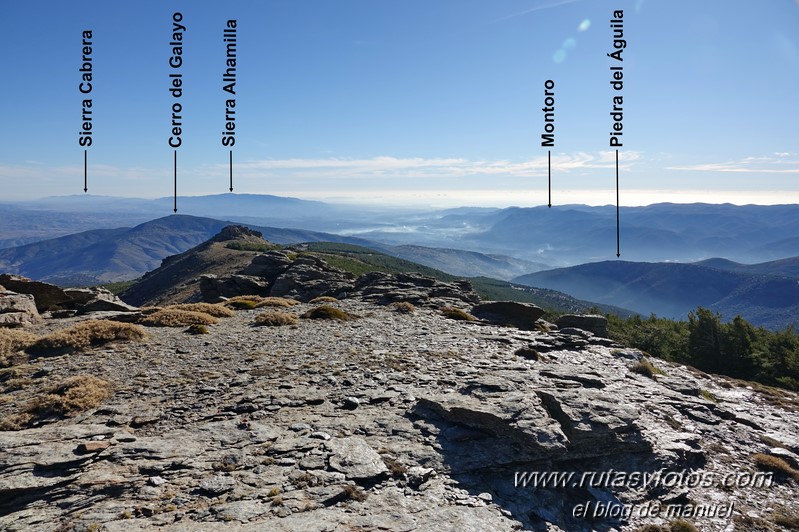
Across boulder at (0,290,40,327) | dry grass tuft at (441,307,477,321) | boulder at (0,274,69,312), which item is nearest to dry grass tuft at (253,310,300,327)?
dry grass tuft at (441,307,477,321)

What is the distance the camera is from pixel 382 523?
1030cm

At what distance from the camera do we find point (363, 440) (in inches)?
534

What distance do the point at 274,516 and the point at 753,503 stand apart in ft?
54.6

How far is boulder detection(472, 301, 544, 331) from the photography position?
36.5 m

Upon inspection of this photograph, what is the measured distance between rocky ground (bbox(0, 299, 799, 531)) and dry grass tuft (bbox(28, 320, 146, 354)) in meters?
1.18

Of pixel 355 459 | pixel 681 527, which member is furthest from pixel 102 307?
pixel 681 527

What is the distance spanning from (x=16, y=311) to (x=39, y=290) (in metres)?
10.5

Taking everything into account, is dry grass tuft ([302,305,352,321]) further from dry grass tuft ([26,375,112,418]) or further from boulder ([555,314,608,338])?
boulder ([555,314,608,338])

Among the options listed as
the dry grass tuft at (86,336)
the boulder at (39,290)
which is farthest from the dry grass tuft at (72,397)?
the boulder at (39,290)

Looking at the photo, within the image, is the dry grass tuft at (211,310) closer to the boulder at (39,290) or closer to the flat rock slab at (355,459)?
the boulder at (39,290)

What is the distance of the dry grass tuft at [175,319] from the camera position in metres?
27.6

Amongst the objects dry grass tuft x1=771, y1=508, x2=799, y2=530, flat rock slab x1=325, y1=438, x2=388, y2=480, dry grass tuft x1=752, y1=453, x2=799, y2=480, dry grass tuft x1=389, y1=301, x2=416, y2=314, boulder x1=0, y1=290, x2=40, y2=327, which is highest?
boulder x1=0, y1=290, x2=40, y2=327

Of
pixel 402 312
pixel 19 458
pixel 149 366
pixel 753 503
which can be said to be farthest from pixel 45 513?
pixel 402 312

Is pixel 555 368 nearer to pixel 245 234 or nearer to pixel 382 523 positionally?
pixel 382 523
